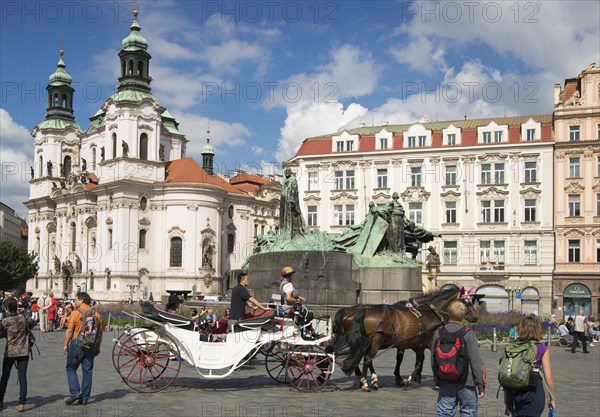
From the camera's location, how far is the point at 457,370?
7703mm

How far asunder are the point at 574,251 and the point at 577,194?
13.5 ft

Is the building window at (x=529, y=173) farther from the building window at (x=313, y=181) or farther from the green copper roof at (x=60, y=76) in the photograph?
the green copper roof at (x=60, y=76)

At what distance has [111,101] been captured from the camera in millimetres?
80062

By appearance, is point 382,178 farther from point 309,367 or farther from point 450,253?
point 309,367

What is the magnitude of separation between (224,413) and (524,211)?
49.2m

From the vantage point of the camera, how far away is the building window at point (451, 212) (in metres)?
58.4

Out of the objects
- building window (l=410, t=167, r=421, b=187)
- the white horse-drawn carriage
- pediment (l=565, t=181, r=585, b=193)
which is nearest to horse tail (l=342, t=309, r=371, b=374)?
the white horse-drawn carriage

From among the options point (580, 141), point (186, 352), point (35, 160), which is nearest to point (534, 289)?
point (580, 141)

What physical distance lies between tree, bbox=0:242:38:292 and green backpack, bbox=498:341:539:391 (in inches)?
3133

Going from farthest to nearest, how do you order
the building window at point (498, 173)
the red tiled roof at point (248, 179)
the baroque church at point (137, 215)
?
the red tiled roof at point (248, 179) < the baroque church at point (137, 215) < the building window at point (498, 173)

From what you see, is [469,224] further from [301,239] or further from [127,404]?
[127,404]

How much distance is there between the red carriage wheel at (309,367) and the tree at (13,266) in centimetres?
7346

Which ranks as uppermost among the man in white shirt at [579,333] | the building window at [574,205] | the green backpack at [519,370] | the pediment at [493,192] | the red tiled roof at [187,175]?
the red tiled roof at [187,175]

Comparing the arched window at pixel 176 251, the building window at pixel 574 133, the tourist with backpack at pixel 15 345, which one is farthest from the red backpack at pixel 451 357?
the arched window at pixel 176 251
